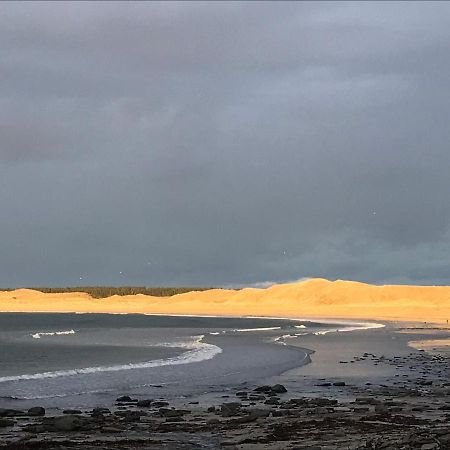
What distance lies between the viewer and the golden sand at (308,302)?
427 ft

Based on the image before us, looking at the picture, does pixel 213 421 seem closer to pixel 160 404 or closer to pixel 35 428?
pixel 160 404

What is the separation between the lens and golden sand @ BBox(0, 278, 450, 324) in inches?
5128

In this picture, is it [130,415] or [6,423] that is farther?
[130,415]

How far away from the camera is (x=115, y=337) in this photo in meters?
70.4

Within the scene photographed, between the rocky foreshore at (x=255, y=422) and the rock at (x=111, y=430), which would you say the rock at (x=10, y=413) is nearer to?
the rocky foreshore at (x=255, y=422)

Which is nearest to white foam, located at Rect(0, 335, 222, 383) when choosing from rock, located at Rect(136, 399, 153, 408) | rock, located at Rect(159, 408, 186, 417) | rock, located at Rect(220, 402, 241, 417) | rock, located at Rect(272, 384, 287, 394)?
rock, located at Rect(136, 399, 153, 408)

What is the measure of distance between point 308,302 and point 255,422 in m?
136

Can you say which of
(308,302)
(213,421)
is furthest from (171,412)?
(308,302)

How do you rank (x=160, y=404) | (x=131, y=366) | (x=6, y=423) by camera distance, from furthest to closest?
(x=131, y=366), (x=160, y=404), (x=6, y=423)

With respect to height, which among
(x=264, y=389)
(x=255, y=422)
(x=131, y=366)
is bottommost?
(x=255, y=422)

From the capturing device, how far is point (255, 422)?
21875mm

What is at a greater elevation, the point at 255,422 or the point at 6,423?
the point at 6,423

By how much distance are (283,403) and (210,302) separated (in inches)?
6158

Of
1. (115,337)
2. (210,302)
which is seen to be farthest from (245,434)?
(210,302)
